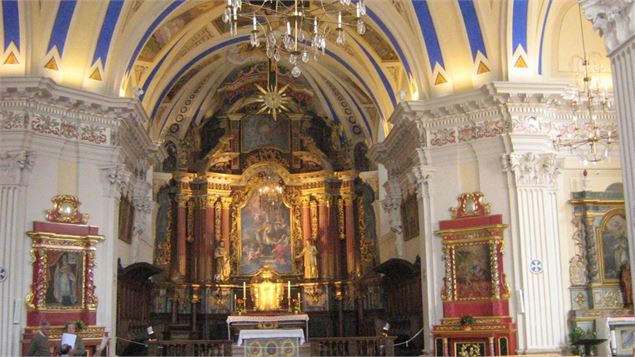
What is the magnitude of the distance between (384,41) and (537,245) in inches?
264

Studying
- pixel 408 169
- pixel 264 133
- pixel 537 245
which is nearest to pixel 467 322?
pixel 537 245

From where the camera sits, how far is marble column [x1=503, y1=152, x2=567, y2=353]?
14.9 m

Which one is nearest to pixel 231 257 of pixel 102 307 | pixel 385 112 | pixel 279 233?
pixel 279 233

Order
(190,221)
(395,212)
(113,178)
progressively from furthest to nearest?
1. (190,221)
2. (395,212)
3. (113,178)

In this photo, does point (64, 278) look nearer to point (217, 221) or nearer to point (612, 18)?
point (217, 221)

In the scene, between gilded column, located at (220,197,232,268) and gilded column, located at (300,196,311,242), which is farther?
gilded column, located at (300,196,311,242)

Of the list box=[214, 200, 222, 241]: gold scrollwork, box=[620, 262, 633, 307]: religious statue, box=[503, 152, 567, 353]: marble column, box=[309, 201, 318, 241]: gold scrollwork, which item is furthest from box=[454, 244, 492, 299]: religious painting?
box=[214, 200, 222, 241]: gold scrollwork

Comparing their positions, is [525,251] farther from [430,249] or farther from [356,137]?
[356,137]

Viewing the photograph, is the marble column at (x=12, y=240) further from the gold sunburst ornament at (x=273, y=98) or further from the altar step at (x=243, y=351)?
the gold sunburst ornament at (x=273, y=98)

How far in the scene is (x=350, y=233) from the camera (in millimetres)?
24875

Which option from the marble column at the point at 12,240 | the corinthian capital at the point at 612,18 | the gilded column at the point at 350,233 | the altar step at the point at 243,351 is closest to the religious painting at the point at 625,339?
the altar step at the point at 243,351

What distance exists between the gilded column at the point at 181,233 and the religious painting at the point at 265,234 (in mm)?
1798

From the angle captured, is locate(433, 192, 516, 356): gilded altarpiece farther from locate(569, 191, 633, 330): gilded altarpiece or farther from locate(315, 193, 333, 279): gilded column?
locate(315, 193, 333, 279): gilded column

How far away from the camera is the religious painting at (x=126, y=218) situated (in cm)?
1780
